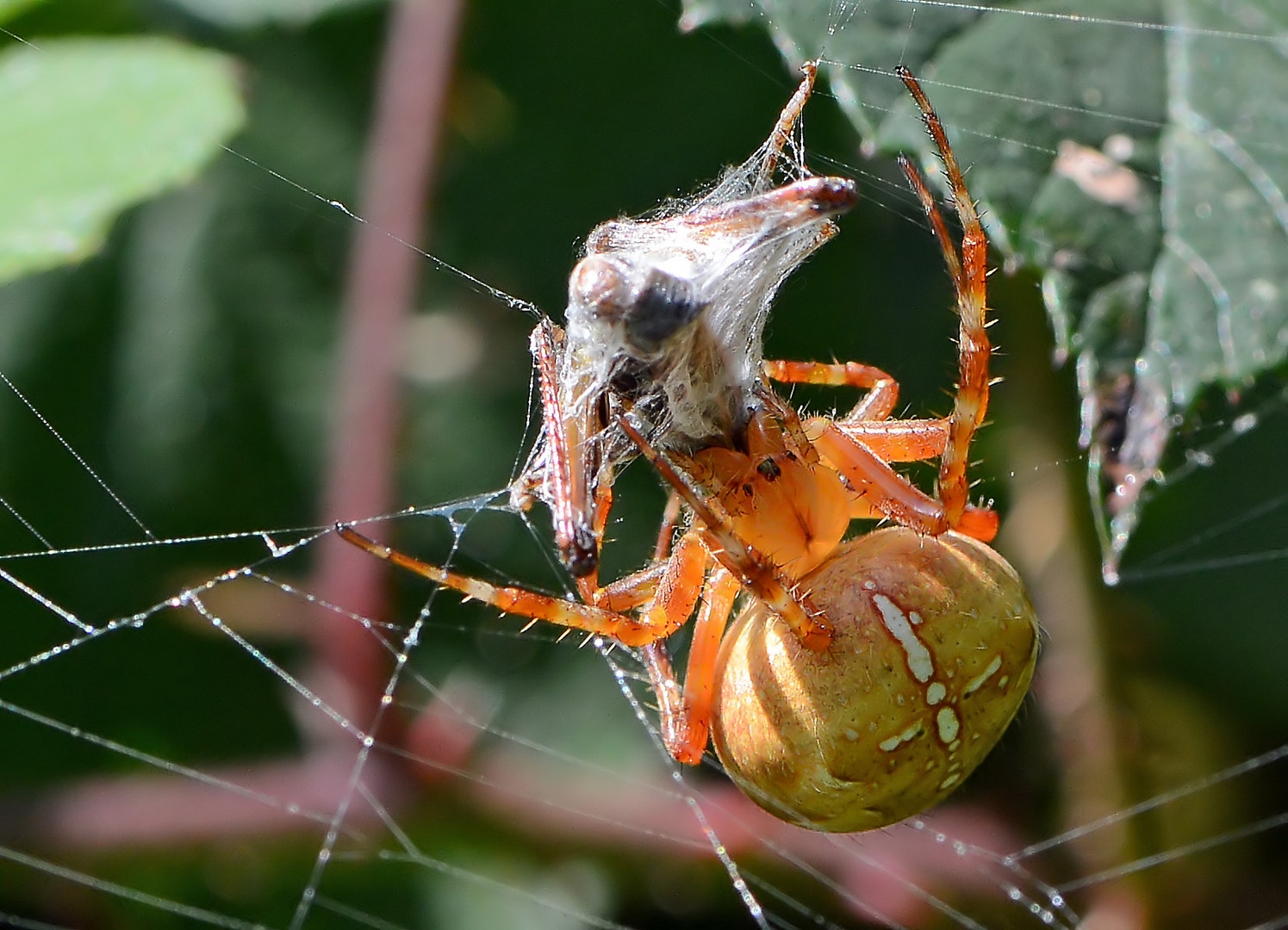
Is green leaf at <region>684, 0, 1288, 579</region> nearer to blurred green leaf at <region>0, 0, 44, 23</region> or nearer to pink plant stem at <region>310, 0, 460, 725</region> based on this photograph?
pink plant stem at <region>310, 0, 460, 725</region>

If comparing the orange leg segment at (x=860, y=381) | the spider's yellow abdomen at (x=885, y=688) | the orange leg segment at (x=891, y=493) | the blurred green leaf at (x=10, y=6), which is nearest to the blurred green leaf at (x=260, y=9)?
the blurred green leaf at (x=10, y=6)

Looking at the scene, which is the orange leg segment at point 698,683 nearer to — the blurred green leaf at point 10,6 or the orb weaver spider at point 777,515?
the orb weaver spider at point 777,515

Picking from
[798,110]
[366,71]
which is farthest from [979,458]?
[366,71]

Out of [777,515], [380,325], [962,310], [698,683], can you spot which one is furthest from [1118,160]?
[380,325]

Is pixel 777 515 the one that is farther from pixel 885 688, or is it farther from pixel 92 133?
pixel 92 133

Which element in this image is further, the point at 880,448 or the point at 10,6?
the point at 880,448

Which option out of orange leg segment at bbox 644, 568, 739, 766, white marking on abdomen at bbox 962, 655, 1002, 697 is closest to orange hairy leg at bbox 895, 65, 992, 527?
white marking on abdomen at bbox 962, 655, 1002, 697

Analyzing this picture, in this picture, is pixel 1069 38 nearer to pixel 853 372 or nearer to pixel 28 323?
pixel 853 372
